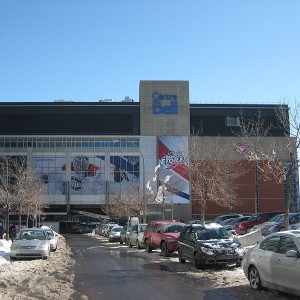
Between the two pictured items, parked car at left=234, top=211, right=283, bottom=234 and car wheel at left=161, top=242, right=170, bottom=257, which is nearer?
car wheel at left=161, top=242, right=170, bottom=257

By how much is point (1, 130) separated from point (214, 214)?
4252 centimetres

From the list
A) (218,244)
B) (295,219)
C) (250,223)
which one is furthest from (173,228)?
(250,223)

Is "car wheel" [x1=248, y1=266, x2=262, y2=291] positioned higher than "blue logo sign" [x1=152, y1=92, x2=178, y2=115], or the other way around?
"blue logo sign" [x1=152, y1=92, x2=178, y2=115]

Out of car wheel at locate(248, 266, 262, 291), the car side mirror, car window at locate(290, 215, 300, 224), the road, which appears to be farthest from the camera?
car window at locate(290, 215, 300, 224)

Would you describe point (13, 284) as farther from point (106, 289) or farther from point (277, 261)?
point (277, 261)

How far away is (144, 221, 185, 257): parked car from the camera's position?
23375mm

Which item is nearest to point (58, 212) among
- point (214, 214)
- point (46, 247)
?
point (214, 214)

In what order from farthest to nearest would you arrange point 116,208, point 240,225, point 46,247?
point 116,208, point 240,225, point 46,247

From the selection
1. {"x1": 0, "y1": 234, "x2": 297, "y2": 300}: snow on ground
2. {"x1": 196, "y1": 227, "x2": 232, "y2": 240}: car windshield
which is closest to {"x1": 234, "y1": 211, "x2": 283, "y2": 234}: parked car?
{"x1": 0, "y1": 234, "x2": 297, "y2": 300}: snow on ground

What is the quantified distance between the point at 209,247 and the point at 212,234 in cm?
131

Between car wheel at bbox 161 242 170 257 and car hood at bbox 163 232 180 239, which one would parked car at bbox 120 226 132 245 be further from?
car wheel at bbox 161 242 170 257

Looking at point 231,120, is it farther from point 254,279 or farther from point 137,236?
point 254,279

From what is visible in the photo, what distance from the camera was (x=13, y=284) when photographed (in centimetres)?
1288

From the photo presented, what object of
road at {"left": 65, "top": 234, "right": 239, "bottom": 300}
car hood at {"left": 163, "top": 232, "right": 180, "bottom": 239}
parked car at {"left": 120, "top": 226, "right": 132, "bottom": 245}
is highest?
car hood at {"left": 163, "top": 232, "right": 180, "bottom": 239}
